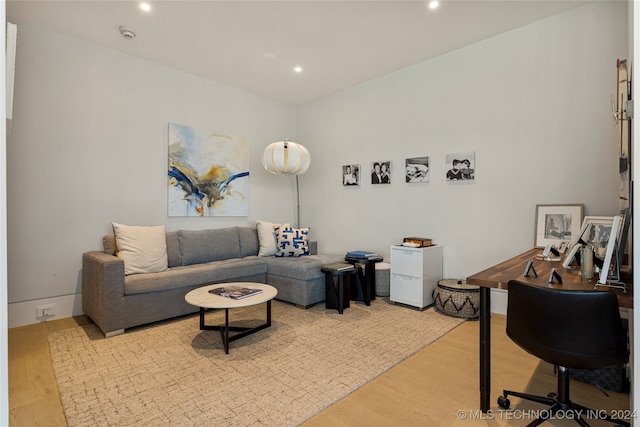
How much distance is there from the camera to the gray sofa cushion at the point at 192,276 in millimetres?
2939

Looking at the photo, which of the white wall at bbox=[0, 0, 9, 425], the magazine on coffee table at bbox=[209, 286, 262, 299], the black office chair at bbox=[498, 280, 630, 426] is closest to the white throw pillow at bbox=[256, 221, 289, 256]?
the magazine on coffee table at bbox=[209, 286, 262, 299]

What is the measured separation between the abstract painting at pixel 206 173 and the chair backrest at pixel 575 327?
382 cm

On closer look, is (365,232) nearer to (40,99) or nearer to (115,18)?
(115,18)

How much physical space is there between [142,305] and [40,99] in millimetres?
2273

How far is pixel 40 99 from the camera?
3176 millimetres

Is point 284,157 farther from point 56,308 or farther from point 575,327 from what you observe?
point 575,327

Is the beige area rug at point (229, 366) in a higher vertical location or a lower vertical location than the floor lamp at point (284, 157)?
lower

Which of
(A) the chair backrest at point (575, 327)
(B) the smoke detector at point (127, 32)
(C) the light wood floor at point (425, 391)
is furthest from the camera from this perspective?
(B) the smoke detector at point (127, 32)

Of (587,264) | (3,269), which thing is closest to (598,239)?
(587,264)

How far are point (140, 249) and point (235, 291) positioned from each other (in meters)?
1.25

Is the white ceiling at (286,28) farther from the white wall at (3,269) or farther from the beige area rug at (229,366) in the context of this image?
the beige area rug at (229,366)

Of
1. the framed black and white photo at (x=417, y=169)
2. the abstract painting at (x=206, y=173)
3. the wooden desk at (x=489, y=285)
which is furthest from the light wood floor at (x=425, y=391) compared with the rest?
the abstract painting at (x=206, y=173)

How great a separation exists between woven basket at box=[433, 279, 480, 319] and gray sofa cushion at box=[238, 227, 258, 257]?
2449 mm

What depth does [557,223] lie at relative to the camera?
2.97 metres
